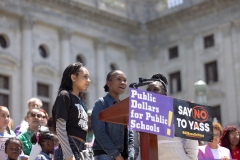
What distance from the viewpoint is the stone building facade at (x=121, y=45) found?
2941 cm

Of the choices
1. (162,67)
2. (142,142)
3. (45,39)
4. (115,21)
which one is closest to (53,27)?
(45,39)

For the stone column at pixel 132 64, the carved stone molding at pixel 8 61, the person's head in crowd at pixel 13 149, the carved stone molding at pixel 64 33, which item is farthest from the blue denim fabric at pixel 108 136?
the stone column at pixel 132 64

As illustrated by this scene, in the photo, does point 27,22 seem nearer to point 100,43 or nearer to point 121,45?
point 100,43

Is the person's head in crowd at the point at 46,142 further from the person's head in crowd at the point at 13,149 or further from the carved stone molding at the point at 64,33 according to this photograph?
the carved stone molding at the point at 64,33

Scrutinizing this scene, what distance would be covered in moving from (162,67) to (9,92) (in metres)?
10.1

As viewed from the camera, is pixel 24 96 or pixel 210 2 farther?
pixel 210 2

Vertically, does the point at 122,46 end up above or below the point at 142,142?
above

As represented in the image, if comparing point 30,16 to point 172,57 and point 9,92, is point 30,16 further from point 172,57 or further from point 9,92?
point 172,57

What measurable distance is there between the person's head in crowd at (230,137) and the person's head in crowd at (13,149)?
141 inches

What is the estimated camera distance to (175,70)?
1324 inches

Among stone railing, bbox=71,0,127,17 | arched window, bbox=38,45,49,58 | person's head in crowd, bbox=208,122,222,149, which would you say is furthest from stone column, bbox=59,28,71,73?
→ person's head in crowd, bbox=208,122,222,149

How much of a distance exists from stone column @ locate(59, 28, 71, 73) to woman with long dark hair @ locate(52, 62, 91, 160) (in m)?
24.8

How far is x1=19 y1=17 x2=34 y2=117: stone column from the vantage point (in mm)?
28859

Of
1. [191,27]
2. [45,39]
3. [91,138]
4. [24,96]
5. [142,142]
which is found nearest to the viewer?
[142,142]
